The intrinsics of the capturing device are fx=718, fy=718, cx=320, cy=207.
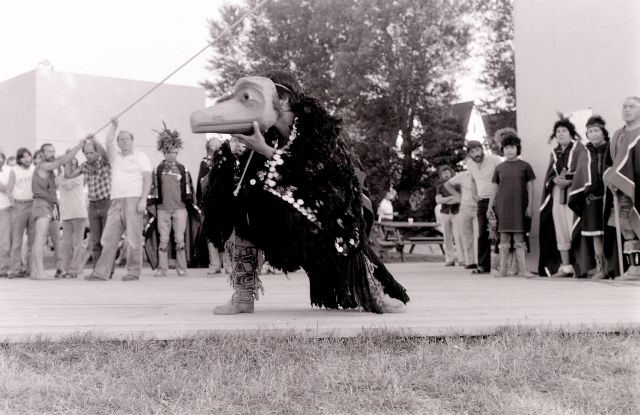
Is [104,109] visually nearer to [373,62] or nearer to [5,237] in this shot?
[5,237]

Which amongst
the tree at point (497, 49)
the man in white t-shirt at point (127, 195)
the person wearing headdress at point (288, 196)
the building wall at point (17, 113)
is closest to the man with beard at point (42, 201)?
the man in white t-shirt at point (127, 195)

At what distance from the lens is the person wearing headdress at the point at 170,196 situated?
9.30 m

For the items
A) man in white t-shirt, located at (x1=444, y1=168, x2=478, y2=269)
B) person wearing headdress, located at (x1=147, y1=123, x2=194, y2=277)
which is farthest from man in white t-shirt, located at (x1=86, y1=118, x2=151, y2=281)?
man in white t-shirt, located at (x1=444, y1=168, x2=478, y2=269)

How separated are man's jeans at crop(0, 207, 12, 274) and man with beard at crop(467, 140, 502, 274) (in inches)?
243

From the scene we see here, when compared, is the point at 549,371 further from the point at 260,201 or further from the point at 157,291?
the point at 157,291

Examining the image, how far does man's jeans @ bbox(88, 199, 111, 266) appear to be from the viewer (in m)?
9.16

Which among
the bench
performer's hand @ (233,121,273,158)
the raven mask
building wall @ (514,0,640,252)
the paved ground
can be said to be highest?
building wall @ (514,0,640,252)

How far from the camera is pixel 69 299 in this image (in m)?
5.71

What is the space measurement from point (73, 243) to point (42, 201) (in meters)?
0.85

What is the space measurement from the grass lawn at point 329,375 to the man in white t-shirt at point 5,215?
675cm

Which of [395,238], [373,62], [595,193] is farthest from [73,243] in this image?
[373,62]

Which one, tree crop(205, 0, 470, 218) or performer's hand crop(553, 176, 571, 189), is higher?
tree crop(205, 0, 470, 218)

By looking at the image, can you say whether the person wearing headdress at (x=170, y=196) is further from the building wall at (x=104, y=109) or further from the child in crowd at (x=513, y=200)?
the building wall at (x=104, y=109)

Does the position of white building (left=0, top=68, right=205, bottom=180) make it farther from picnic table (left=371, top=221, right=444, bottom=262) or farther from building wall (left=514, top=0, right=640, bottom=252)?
building wall (left=514, top=0, right=640, bottom=252)
